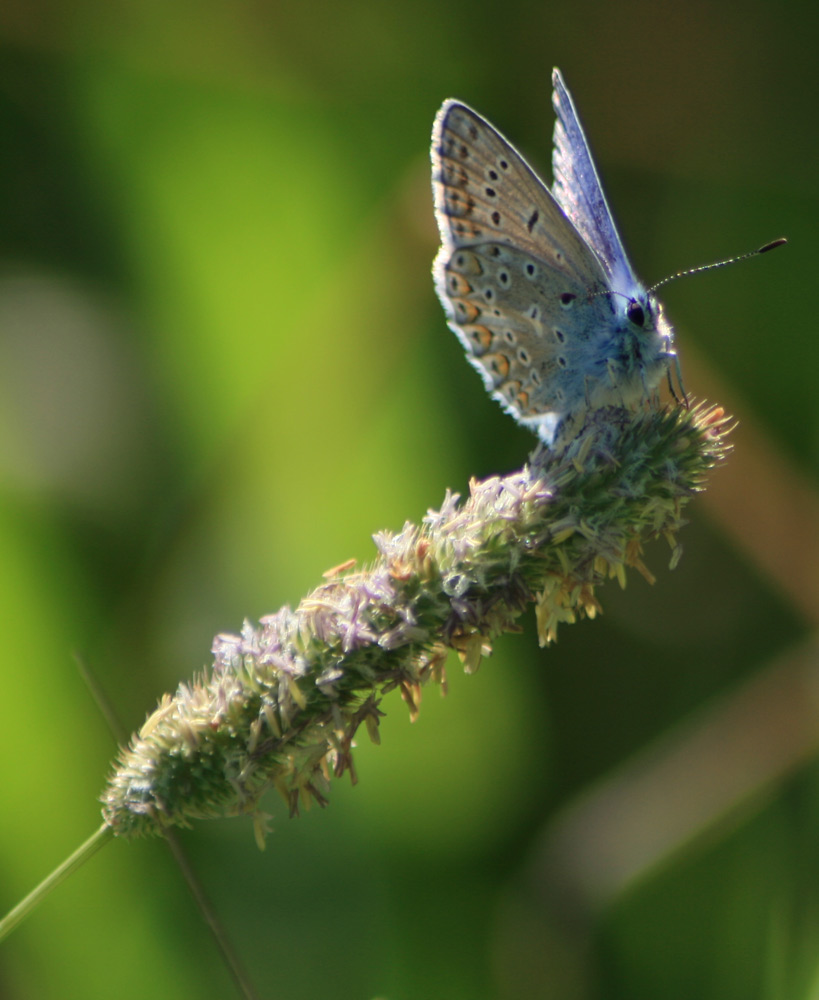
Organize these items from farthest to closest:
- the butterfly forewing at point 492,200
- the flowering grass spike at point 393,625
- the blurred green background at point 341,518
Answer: the blurred green background at point 341,518
the butterfly forewing at point 492,200
the flowering grass spike at point 393,625

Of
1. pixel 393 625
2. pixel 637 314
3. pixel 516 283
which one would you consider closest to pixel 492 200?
pixel 516 283

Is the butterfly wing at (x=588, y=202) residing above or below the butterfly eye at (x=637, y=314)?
above

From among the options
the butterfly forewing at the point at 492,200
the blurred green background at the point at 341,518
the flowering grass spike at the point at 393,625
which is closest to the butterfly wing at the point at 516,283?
the butterfly forewing at the point at 492,200

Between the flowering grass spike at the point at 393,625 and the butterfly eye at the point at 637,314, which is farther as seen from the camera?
the butterfly eye at the point at 637,314

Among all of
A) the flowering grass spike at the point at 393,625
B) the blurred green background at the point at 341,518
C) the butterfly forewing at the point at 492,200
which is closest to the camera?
the flowering grass spike at the point at 393,625

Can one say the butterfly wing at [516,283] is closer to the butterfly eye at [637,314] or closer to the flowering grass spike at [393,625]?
the butterfly eye at [637,314]

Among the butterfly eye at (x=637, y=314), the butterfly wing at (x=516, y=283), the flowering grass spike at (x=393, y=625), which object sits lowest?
the flowering grass spike at (x=393, y=625)
